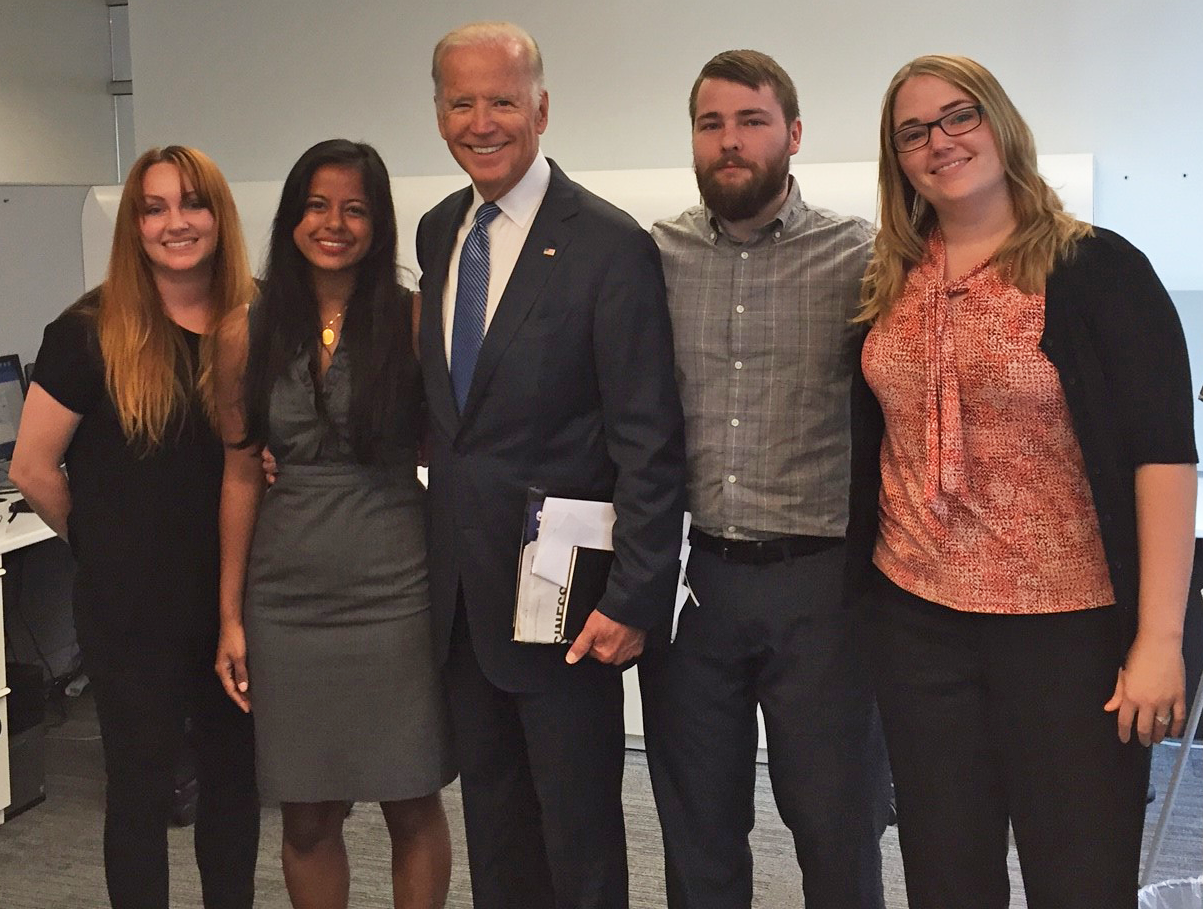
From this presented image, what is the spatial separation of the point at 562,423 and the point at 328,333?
438 millimetres

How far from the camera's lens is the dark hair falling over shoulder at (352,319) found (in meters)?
1.84

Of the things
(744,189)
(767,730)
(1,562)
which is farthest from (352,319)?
(1,562)

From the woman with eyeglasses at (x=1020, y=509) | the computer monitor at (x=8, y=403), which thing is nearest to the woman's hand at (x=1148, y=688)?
the woman with eyeglasses at (x=1020, y=509)

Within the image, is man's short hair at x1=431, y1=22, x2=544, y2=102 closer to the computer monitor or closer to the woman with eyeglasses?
the woman with eyeglasses

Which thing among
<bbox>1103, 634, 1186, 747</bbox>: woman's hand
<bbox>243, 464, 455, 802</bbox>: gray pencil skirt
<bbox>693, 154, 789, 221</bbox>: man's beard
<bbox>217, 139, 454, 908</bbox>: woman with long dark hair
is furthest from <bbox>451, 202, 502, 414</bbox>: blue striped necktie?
<bbox>1103, 634, 1186, 747</bbox>: woman's hand

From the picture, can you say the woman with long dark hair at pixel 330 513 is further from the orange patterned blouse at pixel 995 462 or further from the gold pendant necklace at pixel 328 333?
the orange patterned blouse at pixel 995 462

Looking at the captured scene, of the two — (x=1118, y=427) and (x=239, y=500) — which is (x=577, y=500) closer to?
(x=239, y=500)

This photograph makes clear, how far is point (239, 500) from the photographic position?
1.96 meters

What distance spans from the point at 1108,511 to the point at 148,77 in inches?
155

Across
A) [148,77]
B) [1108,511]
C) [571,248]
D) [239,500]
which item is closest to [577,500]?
[571,248]

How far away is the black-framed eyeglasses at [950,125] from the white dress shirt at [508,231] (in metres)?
0.58

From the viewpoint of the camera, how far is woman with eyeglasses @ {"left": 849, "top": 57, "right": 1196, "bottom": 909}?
1.44 metres

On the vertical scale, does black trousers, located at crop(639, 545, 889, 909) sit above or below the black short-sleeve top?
below

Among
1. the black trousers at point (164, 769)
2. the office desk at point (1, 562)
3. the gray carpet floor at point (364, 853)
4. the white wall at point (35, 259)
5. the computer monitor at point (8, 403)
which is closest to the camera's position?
the black trousers at point (164, 769)
